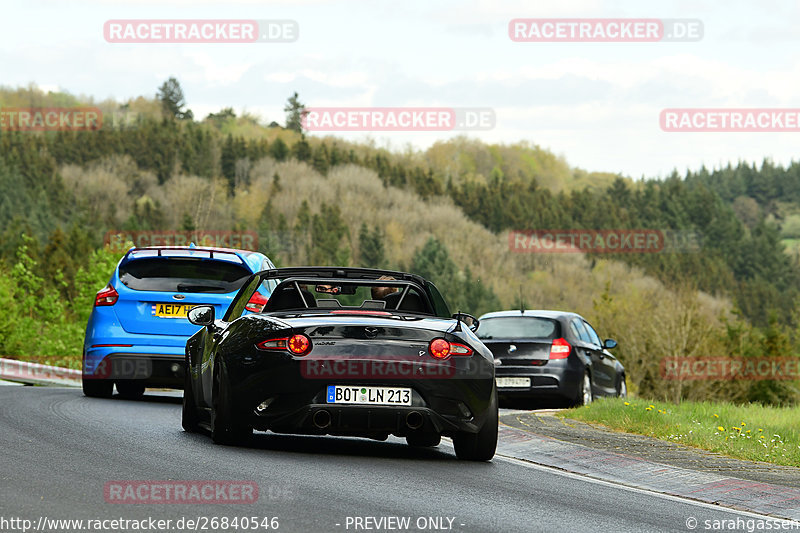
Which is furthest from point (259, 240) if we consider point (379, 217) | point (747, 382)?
point (747, 382)

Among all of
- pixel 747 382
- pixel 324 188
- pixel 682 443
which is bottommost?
pixel 747 382

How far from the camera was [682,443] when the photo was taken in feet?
36.5

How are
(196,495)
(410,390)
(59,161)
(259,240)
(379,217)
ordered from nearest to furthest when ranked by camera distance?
1. (196,495)
2. (410,390)
3. (259,240)
4. (379,217)
5. (59,161)

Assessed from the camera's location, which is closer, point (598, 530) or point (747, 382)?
point (598, 530)

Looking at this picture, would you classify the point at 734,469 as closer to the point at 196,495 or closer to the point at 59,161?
the point at 196,495

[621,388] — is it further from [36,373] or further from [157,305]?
[36,373]

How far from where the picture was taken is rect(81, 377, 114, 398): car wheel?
14.5m

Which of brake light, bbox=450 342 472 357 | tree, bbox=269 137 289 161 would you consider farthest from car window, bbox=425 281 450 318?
tree, bbox=269 137 289 161

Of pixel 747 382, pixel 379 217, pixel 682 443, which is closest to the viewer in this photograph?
pixel 682 443

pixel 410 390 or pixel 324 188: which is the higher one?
pixel 324 188

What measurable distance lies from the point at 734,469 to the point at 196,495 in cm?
468

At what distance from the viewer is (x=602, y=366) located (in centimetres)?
1892

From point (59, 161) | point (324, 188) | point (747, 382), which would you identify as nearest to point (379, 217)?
point (324, 188)

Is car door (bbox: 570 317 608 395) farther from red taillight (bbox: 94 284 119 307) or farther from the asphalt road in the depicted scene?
the asphalt road
